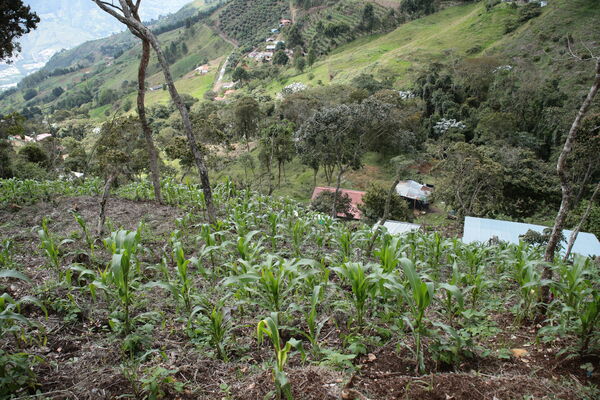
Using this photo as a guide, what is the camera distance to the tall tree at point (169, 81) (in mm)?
7008

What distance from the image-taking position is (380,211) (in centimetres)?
2536

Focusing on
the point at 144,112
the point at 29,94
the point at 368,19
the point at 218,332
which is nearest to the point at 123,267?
the point at 218,332

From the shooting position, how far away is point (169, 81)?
7.16 metres

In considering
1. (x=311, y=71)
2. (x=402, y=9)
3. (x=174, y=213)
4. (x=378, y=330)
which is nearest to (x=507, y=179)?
(x=174, y=213)

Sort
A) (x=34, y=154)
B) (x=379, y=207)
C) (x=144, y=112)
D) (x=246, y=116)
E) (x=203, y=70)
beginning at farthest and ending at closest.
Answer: (x=203, y=70) < (x=246, y=116) < (x=34, y=154) < (x=379, y=207) < (x=144, y=112)

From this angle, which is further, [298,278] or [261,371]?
[298,278]

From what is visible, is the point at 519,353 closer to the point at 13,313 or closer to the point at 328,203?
the point at 13,313

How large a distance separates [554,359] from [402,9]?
10510cm

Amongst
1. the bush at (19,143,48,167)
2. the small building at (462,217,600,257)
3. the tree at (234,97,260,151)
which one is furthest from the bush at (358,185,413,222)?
the bush at (19,143,48,167)

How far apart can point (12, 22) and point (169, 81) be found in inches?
329

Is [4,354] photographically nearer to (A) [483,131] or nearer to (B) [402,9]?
(A) [483,131]

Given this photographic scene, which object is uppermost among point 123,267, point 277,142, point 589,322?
point 123,267

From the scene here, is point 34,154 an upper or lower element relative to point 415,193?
upper

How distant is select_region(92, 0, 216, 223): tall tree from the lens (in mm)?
7008
